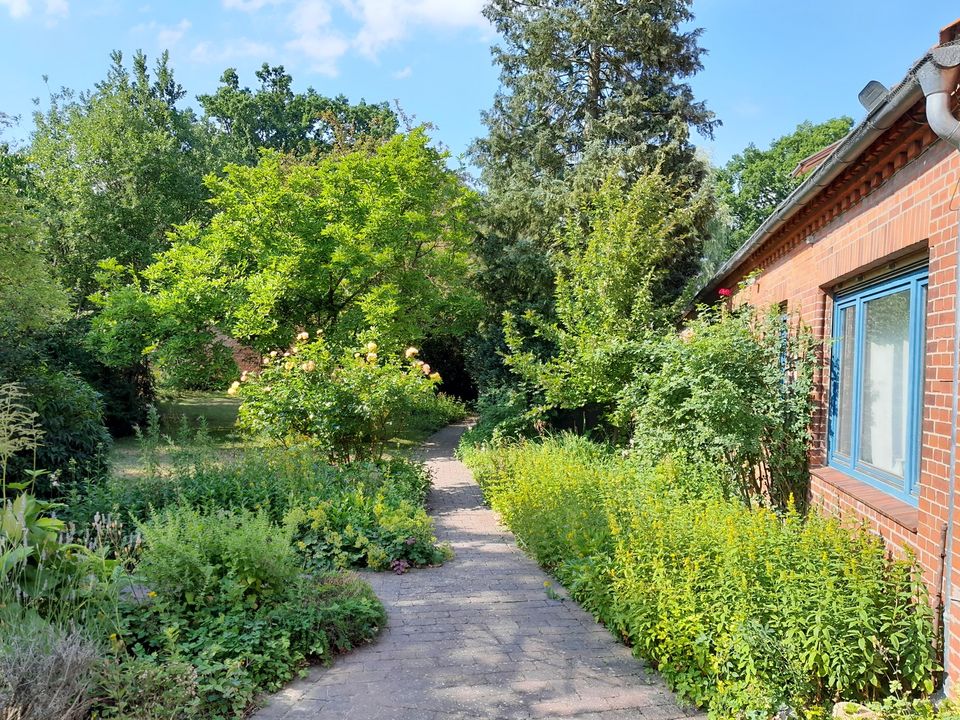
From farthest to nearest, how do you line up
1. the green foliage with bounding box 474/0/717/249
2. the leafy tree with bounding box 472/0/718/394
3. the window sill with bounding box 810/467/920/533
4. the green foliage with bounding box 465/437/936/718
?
the green foliage with bounding box 474/0/717/249 < the leafy tree with bounding box 472/0/718/394 < the window sill with bounding box 810/467/920/533 < the green foliage with bounding box 465/437/936/718

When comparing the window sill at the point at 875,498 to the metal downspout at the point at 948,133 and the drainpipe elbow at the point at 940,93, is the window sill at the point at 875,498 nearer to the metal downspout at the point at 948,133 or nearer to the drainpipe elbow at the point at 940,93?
the metal downspout at the point at 948,133

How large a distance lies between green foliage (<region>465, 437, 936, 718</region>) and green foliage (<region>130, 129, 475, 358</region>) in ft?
32.5

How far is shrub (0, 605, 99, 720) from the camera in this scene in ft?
10.1

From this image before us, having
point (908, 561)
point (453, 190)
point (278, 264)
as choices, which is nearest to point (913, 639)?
point (908, 561)

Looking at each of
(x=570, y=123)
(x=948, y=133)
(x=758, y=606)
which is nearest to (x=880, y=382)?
(x=948, y=133)

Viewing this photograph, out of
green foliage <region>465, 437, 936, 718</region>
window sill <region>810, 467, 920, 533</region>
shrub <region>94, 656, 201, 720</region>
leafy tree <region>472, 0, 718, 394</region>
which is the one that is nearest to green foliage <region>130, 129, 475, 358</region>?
leafy tree <region>472, 0, 718, 394</region>

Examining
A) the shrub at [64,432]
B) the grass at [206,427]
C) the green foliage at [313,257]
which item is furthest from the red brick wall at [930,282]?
the green foliage at [313,257]

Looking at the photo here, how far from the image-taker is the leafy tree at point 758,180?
120 feet

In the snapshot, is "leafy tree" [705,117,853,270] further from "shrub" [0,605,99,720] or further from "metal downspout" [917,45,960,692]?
"shrub" [0,605,99,720]

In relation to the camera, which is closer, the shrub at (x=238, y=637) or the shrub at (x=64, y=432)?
the shrub at (x=238, y=637)

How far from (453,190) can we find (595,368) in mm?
8162

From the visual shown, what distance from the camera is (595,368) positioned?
11.0 meters

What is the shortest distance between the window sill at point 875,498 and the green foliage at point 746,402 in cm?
72

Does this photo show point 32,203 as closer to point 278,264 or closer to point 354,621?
point 278,264
